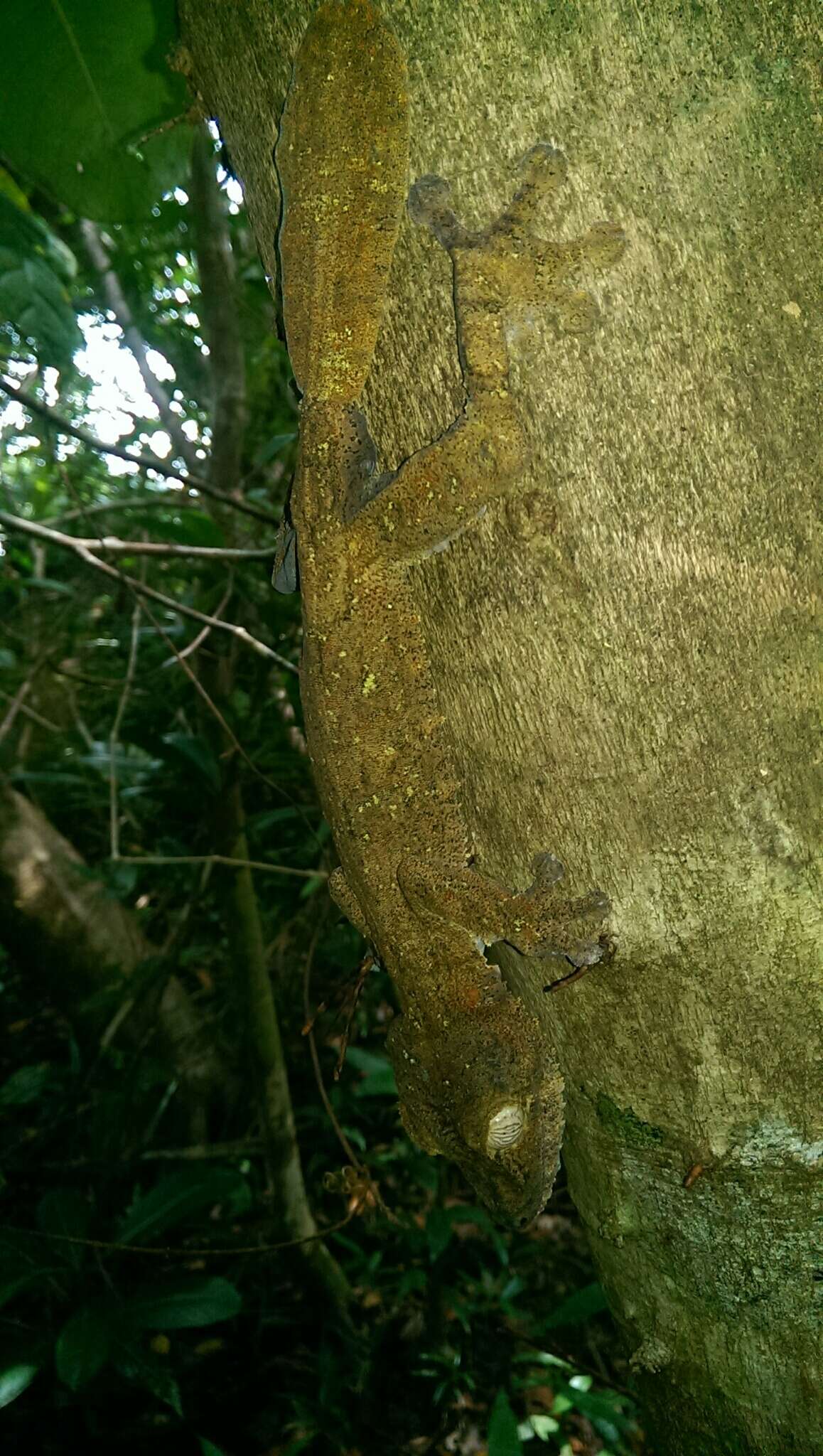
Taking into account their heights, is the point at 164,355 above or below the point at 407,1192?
above

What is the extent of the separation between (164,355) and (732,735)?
5.93 metres

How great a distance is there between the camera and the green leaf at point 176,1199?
14.3 feet

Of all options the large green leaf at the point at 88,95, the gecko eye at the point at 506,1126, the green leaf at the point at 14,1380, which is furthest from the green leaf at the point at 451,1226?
the large green leaf at the point at 88,95

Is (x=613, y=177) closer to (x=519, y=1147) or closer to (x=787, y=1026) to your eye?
(x=787, y=1026)

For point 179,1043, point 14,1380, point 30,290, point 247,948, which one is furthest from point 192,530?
point 14,1380

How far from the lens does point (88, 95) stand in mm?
2461

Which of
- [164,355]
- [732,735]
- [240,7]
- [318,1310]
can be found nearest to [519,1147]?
[732,735]

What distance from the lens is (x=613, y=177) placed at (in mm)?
1295

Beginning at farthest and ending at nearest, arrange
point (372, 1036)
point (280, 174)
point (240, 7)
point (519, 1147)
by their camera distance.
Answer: point (372, 1036), point (519, 1147), point (280, 174), point (240, 7)

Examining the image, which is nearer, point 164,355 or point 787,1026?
point 787,1026

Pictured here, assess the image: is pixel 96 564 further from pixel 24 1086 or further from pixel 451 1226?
pixel 24 1086

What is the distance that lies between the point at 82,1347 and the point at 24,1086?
1868 mm

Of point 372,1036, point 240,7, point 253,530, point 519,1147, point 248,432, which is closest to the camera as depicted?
point 240,7

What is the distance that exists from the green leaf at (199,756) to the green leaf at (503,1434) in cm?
305
